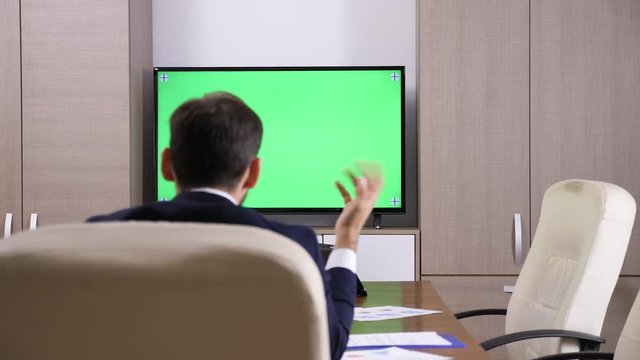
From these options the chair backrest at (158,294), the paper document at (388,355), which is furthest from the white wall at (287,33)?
the chair backrest at (158,294)

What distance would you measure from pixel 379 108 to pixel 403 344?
2.70m

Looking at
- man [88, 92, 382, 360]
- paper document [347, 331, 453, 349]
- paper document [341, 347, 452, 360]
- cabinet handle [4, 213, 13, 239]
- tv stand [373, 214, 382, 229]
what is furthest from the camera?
tv stand [373, 214, 382, 229]

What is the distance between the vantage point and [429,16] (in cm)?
438

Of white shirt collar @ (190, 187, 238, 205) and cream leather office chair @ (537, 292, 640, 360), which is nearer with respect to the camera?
white shirt collar @ (190, 187, 238, 205)

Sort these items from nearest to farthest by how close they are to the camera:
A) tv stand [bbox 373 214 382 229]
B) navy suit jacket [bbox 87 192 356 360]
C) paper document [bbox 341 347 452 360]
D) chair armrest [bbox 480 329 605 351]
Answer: navy suit jacket [bbox 87 192 356 360], paper document [bbox 341 347 452 360], chair armrest [bbox 480 329 605 351], tv stand [bbox 373 214 382 229]

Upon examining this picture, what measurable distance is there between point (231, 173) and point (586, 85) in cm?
339

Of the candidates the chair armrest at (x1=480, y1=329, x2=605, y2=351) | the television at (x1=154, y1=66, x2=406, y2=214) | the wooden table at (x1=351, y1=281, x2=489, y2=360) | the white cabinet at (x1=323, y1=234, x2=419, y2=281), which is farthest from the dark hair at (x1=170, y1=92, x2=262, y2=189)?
the television at (x1=154, y1=66, x2=406, y2=214)

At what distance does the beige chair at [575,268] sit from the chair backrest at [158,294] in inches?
61.1

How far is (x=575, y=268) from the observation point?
2.53m

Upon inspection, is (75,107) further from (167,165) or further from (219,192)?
(219,192)

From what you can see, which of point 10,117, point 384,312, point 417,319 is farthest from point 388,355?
point 10,117

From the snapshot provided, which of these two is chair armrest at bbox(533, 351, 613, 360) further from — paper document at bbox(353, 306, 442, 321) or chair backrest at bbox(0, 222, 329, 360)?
chair backrest at bbox(0, 222, 329, 360)

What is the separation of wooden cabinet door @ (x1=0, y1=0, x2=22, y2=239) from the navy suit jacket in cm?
323

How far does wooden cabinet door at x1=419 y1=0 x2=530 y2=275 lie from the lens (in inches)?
172
